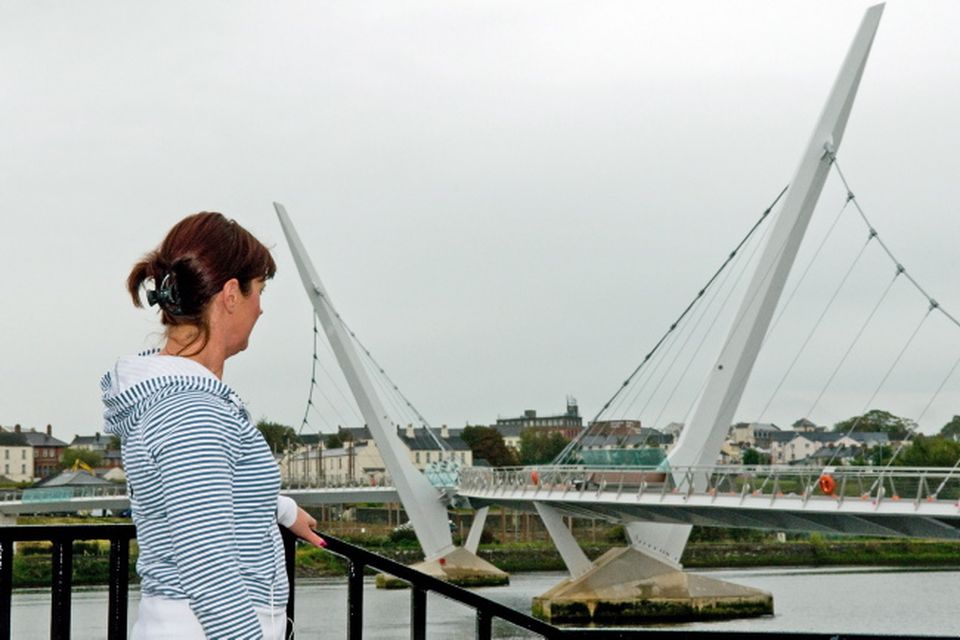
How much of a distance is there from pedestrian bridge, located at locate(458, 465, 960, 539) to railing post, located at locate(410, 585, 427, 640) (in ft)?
78.9

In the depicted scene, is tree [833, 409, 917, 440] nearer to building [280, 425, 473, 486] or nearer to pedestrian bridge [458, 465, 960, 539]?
building [280, 425, 473, 486]

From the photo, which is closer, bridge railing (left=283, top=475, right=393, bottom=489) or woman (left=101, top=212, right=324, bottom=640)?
woman (left=101, top=212, right=324, bottom=640)

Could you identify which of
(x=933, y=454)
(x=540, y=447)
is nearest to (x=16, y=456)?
(x=540, y=447)

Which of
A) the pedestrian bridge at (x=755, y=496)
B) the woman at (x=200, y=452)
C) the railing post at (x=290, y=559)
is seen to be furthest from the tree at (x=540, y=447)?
the woman at (x=200, y=452)

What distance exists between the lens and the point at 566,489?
4109cm

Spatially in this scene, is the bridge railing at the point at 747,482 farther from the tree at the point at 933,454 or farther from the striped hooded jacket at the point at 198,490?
the striped hooded jacket at the point at 198,490

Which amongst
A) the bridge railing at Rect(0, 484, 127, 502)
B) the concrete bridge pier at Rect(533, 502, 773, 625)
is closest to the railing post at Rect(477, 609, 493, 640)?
the concrete bridge pier at Rect(533, 502, 773, 625)

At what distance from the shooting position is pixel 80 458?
105 m

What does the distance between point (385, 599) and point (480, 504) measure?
155ft

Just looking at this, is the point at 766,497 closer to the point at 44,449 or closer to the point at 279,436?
the point at 279,436

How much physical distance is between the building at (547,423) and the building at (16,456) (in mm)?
42895

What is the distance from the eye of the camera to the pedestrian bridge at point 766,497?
89.6ft

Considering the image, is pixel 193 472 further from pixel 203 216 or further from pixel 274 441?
pixel 274 441

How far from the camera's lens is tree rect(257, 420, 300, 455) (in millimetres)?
89706
